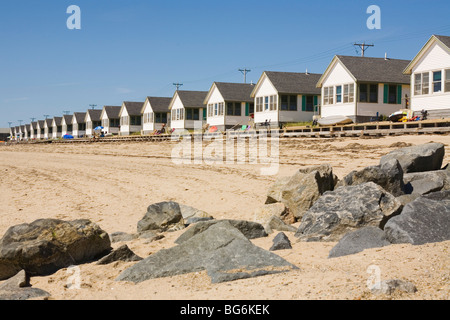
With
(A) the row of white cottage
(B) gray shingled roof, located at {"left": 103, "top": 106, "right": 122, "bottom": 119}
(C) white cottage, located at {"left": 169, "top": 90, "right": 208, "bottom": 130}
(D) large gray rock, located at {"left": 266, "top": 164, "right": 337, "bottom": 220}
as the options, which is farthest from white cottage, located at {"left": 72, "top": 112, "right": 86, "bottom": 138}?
(D) large gray rock, located at {"left": 266, "top": 164, "right": 337, "bottom": 220}

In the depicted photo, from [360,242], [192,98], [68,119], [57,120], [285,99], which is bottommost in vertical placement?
[360,242]

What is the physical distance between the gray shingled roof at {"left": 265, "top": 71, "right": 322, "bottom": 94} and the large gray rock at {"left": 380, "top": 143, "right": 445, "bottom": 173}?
32496mm

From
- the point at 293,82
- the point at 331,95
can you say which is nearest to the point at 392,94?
the point at 331,95

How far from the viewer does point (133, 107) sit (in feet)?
239

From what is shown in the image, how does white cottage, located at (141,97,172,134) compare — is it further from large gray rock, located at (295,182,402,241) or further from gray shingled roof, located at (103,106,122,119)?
large gray rock, located at (295,182,402,241)

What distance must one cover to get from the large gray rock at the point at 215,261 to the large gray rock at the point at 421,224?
→ 1.59m

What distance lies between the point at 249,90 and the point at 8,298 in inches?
1896

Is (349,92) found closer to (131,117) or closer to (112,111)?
(131,117)

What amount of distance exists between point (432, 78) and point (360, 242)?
26910 mm

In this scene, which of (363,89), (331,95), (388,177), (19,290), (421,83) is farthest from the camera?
(331,95)

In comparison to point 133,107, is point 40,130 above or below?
below

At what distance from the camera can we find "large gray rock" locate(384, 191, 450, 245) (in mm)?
6418

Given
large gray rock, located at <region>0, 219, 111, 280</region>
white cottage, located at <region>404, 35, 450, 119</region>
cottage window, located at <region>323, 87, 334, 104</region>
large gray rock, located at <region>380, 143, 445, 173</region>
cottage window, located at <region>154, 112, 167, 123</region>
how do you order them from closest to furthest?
large gray rock, located at <region>0, 219, 111, 280</region> < large gray rock, located at <region>380, 143, 445, 173</region> < white cottage, located at <region>404, 35, 450, 119</region> < cottage window, located at <region>323, 87, 334, 104</region> < cottage window, located at <region>154, 112, 167, 123</region>

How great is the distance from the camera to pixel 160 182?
655 inches
